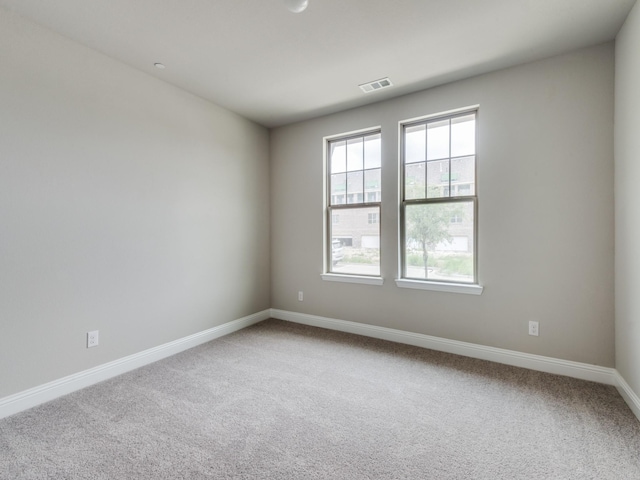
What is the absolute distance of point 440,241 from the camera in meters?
3.19

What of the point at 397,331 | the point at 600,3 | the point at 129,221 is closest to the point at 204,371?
the point at 129,221

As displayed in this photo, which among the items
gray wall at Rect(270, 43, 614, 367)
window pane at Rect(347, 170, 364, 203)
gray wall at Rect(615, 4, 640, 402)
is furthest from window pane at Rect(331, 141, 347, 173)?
gray wall at Rect(615, 4, 640, 402)

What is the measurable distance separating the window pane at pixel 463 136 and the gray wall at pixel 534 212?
0.13 metres

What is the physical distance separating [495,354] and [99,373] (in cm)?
341

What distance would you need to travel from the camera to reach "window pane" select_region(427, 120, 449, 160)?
10.3ft

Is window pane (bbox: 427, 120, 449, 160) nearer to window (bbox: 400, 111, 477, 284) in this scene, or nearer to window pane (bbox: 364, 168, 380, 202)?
window (bbox: 400, 111, 477, 284)

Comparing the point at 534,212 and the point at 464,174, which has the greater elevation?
the point at 464,174

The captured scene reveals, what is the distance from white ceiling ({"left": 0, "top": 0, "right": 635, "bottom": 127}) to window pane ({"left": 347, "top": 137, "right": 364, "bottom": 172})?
78 centimetres

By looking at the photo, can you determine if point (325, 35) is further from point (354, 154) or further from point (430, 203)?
point (430, 203)

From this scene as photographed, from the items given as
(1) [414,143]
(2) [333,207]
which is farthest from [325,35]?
(2) [333,207]

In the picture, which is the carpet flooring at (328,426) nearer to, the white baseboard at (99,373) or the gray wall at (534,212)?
the white baseboard at (99,373)

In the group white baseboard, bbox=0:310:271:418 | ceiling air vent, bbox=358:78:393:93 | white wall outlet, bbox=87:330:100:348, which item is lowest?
white baseboard, bbox=0:310:271:418

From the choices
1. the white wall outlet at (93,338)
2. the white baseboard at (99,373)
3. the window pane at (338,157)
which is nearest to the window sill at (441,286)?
the window pane at (338,157)

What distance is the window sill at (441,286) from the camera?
9.61 feet
